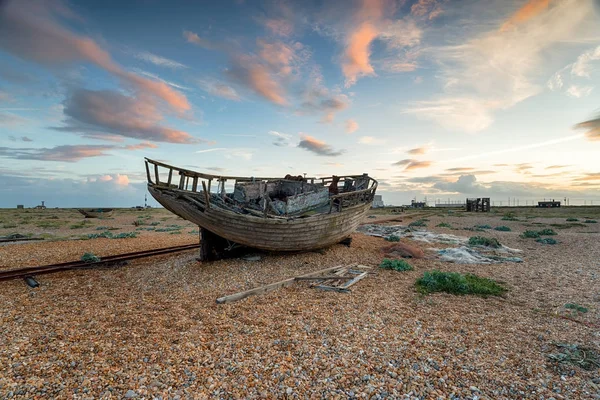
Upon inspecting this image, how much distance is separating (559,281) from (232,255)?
1213 cm

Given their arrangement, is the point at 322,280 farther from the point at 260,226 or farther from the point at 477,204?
the point at 477,204

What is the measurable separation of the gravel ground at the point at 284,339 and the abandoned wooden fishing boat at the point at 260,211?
6.05 ft

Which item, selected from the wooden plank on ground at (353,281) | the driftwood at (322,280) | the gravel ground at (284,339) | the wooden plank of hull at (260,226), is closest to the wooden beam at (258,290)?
the driftwood at (322,280)

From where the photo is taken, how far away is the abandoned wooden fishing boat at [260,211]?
10.4 metres

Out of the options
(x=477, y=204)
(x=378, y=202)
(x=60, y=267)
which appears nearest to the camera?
(x=60, y=267)

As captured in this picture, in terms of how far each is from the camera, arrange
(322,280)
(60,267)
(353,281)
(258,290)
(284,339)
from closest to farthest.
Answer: (284,339) → (258,290) → (353,281) → (322,280) → (60,267)

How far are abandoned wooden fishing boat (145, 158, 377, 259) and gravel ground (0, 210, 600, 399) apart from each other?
1.84 meters

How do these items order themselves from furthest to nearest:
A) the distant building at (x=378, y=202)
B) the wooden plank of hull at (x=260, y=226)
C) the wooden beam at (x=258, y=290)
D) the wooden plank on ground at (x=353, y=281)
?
the distant building at (x=378, y=202) < the wooden plank of hull at (x=260, y=226) < the wooden plank on ground at (x=353, y=281) < the wooden beam at (x=258, y=290)

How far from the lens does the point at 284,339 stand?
17.8 feet

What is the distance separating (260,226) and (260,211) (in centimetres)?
234

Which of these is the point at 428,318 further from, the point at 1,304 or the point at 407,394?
the point at 1,304

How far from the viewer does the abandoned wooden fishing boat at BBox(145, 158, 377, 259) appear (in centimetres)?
1038

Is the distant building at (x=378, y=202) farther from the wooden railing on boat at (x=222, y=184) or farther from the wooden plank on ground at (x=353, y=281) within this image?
the wooden plank on ground at (x=353, y=281)

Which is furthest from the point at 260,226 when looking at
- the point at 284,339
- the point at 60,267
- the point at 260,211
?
the point at 60,267
